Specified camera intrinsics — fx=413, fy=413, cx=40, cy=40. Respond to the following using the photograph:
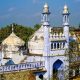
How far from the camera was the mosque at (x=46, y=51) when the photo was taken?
110 feet

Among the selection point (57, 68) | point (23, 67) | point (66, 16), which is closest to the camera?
point (23, 67)

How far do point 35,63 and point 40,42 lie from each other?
273cm

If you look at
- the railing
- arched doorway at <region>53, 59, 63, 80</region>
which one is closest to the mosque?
arched doorway at <region>53, 59, 63, 80</region>

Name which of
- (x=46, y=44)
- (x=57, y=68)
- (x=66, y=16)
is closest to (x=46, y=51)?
(x=46, y=44)

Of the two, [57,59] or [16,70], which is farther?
[57,59]

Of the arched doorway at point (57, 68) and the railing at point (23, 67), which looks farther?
the arched doorway at point (57, 68)

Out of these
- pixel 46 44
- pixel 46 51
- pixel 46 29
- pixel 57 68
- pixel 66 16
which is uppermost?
pixel 66 16

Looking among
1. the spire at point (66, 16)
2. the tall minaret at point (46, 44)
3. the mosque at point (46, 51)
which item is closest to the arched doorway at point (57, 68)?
the mosque at point (46, 51)

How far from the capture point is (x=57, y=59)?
3481 cm

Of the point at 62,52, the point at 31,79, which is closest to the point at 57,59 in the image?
the point at 62,52

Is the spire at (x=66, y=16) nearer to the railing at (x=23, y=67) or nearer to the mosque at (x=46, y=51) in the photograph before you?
the mosque at (x=46, y=51)

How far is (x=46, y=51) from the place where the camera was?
3372cm

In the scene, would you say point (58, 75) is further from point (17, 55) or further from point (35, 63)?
point (17, 55)

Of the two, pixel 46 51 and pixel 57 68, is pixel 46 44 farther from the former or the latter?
pixel 57 68
